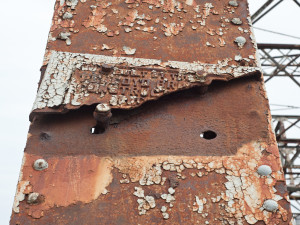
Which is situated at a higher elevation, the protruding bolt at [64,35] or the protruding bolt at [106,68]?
the protruding bolt at [64,35]

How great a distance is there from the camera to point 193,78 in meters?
1.70

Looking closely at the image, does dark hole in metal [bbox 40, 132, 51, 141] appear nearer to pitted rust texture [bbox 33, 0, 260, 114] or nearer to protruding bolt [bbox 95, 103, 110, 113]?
pitted rust texture [bbox 33, 0, 260, 114]

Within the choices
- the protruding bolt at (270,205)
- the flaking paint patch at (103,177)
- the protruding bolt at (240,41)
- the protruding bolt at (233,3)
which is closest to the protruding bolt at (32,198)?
the flaking paint patch at (103,177)

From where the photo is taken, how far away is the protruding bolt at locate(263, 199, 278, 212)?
1359 millimetres

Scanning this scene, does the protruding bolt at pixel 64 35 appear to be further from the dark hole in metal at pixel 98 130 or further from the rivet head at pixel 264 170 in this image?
the rivet head at pixel 264 170

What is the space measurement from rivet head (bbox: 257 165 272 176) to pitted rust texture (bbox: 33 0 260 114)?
1.74 ft

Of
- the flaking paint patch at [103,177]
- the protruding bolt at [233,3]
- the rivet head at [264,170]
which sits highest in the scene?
the protruding bolt at [233,3]

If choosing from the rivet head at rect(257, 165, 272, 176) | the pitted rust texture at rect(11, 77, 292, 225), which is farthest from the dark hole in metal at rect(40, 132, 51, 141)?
the rivet head at rect(257, 165, 272, 176)

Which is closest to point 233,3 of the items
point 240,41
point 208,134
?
point 240,41

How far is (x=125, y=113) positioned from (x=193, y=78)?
0.42 metres

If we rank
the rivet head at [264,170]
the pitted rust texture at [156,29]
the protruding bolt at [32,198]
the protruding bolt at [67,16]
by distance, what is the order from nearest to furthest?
1. the protruding bolt at [32,198]
2. the rivet head at [264,170]
3. the pitted rust texture at [156,29]
4. the protruding bolt at [67,16]

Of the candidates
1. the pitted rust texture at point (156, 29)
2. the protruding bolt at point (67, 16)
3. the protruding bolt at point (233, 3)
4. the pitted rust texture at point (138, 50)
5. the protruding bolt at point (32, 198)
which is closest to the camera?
the protruding bolt at point (32, 198)

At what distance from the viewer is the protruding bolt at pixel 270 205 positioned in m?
1.36

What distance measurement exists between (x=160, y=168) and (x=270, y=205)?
52 cm
